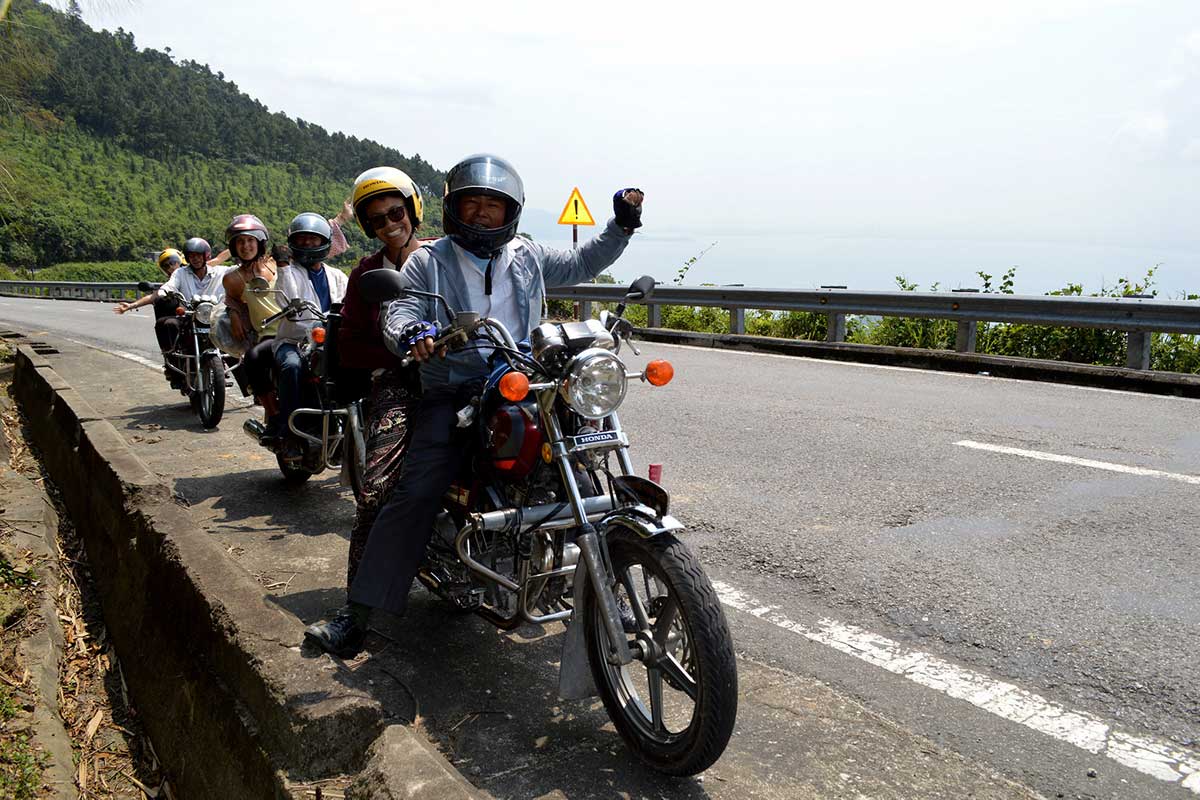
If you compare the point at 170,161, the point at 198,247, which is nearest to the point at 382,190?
the point at 198,247

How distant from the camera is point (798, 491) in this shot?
6062 millimetres

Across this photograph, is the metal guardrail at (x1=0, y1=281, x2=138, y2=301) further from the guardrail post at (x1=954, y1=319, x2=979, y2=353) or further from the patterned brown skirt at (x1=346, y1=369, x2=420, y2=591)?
the patterned brown skirt at (x1=346, y1=369, x2=420, y2=591)

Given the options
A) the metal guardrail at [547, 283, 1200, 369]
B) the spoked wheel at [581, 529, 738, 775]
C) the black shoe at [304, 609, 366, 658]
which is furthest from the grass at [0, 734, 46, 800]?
the metal guardrail at [547, 283, 1200, 369]

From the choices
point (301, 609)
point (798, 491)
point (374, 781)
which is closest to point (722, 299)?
point (798, 491)

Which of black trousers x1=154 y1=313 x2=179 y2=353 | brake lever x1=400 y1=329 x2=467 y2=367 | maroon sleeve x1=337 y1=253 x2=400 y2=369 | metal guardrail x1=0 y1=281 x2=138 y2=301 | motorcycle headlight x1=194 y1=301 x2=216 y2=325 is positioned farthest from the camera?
metal guardrail x1=0 y1=281 x2=138 y2=301

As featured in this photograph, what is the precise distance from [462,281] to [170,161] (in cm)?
17221

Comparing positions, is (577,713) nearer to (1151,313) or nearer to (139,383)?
(1151,313)

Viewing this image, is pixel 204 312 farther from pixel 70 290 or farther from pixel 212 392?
pixel 70 290

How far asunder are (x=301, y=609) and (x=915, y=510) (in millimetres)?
3287

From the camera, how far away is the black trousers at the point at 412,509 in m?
3.59

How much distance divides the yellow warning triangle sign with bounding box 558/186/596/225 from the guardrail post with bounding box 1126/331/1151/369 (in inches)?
366

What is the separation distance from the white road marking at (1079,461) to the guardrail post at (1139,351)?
3.88m

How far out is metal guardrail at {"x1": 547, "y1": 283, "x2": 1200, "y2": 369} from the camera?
388 inches

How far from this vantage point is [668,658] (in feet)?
9.91
